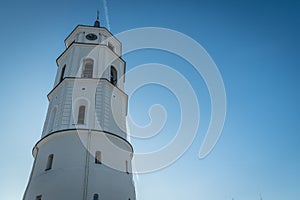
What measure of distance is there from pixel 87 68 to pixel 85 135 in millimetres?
7360

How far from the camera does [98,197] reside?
16.5m

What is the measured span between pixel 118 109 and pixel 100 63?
4.53m

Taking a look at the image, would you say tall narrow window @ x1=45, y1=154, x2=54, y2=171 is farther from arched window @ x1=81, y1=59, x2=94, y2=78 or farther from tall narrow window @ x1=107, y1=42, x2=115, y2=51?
tall narrow window @ x1=107, y1=42, x2=115, y2=51

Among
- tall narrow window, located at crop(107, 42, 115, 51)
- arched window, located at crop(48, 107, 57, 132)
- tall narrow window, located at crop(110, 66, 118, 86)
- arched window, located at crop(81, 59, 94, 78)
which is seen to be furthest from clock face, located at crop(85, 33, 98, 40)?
arched window, located at crop(48, 107, 57, 132)

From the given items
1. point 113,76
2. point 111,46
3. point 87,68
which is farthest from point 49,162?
point 111,46

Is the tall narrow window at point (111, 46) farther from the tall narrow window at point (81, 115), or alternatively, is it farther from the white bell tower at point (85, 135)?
the tall narrow window at point (81, 115)

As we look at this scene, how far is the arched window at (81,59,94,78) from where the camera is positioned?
76.8ft

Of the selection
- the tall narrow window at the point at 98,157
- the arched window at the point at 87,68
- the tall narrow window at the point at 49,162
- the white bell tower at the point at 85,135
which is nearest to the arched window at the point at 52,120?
the white bell tower at the point at 85,135

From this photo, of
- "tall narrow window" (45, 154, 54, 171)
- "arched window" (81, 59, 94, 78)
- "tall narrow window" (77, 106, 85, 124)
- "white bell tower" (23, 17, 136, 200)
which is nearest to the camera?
"white bell tower" (23, 17, 136, 200)

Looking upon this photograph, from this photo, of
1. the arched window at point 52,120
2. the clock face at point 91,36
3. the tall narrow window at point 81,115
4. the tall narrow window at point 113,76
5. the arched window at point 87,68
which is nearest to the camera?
the tall narrow window at point 81,115

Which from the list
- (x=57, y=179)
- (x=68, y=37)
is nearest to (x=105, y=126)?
(x=57, y=179)

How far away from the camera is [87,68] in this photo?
79.3 ft

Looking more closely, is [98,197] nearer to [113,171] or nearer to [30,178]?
[113,171]

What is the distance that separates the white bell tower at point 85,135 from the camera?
16891 mm
